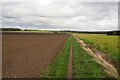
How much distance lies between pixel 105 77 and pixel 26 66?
15.5 feet

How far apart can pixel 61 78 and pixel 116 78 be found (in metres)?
3.06

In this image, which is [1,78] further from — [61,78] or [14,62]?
[14,62]

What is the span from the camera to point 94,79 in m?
12.2

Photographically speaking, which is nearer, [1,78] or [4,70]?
[1,78]

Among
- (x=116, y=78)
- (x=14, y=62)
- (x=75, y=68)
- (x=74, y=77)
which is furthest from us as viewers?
(x=14, y=62)

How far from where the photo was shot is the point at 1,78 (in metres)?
11.5

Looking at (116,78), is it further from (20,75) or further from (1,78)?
(1,78)

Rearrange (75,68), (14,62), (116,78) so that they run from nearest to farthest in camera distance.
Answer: (116,78) < (75,68) < (14,62)

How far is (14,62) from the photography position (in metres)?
16.5

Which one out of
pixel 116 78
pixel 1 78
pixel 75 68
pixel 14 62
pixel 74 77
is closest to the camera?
pixel 1 78

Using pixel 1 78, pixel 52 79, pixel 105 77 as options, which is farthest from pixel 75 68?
Answer: pixel 1 78

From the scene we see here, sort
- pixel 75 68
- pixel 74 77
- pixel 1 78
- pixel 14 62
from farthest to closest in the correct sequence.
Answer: pixel 14 62 < pixel 75 68 < pixel 74 77 < pixel 1 78

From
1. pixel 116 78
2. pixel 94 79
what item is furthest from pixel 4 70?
pixel 116 78

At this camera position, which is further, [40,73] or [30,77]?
[40,73]
